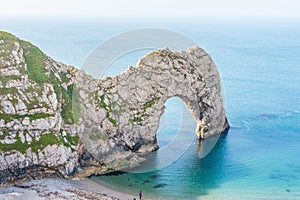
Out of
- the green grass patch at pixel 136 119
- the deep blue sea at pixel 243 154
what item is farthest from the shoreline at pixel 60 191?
the green grass patch at pixel 136 119

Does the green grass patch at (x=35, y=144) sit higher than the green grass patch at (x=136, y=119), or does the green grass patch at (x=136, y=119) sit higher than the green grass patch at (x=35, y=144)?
the green grass patch at (x=136, y=119)

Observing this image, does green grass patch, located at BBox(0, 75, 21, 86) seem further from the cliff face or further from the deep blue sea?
the deep blue sea

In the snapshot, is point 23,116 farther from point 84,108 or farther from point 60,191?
point 60,191

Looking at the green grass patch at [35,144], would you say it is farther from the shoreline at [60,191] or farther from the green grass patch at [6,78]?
the green grass patch at [6,78]

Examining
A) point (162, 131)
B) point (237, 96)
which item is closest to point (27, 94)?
point (162, 131)

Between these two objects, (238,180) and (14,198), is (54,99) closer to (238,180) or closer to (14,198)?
(14,198)
